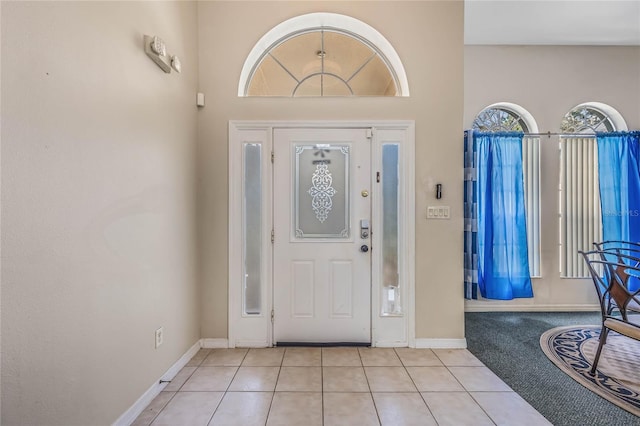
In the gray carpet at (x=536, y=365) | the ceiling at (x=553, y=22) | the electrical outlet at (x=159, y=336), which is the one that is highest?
the ceiling at (x=553, y=22)

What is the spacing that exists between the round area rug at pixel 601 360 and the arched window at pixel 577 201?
892mm

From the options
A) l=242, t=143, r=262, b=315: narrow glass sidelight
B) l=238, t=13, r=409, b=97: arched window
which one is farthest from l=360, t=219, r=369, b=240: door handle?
l=238, t=13, r=409, b=97: arched window

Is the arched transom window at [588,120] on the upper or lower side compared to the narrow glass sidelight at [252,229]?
upper

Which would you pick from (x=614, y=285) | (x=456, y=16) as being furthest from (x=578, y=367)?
(x=456, y=16)

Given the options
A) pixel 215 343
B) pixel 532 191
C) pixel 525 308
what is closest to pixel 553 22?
pixel 532 191

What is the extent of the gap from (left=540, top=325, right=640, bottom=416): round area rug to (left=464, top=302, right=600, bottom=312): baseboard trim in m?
0.47

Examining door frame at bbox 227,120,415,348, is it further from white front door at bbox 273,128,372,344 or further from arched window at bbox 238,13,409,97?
arched window at bbox 238,13,409,97

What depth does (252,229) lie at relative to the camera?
8.89 feet

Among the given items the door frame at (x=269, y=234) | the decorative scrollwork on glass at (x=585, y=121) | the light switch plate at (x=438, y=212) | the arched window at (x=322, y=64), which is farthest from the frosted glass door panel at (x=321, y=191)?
the decorative scrollwork on glass at (x=585, y=121)

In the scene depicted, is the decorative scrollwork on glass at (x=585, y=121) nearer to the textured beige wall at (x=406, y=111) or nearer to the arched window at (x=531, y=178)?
the arched window at (x=531, y=178)

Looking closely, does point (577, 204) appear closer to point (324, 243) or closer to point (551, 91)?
point (551, 91)

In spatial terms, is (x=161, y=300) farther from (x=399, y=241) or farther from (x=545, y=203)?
(x=545, y=203)

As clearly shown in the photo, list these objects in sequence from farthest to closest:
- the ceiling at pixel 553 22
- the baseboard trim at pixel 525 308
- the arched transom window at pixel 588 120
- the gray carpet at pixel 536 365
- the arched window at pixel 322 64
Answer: the arched transom window at pixel 588 120
the baseboard trim at pixel 525 308
the ceiling at pixel 553 22
the arched window at pixel 322 64
the gray carpet at pixel 536 365

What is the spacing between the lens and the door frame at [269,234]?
105 inches
